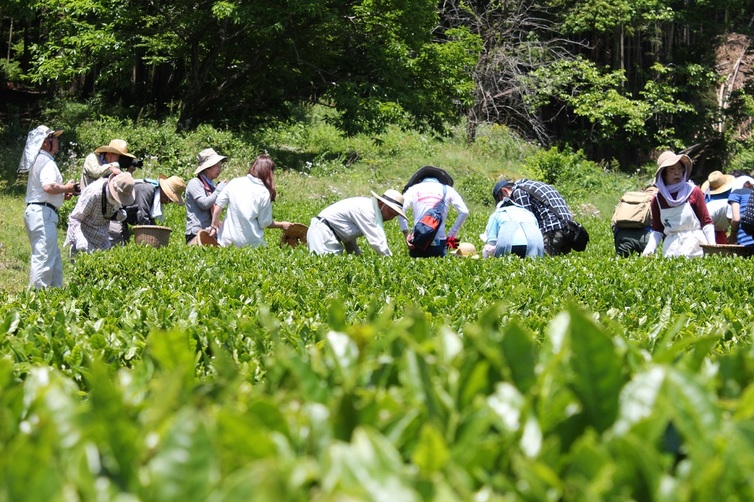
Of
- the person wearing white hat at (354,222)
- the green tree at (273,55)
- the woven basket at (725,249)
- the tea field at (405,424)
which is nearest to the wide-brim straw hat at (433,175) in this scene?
the person wearing white hat at (354,222)

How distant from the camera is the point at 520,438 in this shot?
1.58m

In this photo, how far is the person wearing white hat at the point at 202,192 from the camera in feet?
32.9

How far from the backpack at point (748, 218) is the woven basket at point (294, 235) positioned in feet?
A: 15.2

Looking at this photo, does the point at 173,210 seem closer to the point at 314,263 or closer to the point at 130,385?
the point at 314,263

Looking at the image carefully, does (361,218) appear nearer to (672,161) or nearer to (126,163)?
(672,161)

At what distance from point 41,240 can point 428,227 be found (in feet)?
12.6

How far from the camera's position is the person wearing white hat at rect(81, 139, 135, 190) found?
32.2 feet

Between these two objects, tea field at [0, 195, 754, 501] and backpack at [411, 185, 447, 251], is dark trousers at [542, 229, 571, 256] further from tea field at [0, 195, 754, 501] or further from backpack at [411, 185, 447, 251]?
tea field at [0, 195, 754, 501]

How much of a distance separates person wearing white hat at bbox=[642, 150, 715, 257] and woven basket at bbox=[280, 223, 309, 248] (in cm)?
372

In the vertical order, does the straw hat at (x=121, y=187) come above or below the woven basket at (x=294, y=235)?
above

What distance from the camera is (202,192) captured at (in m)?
10.1

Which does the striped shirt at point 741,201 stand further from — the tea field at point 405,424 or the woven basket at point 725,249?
the tea field at point 405,424

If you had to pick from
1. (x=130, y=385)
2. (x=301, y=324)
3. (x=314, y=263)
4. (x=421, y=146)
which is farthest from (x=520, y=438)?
(x=421, y=146)

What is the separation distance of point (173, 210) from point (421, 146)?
1356 centimetres
